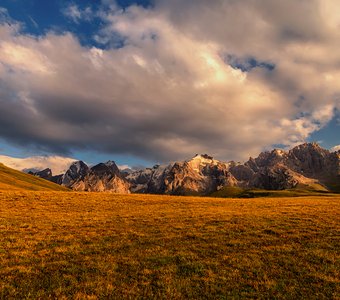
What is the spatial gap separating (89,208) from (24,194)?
21418 mm

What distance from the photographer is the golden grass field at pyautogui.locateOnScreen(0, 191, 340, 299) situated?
16484mm

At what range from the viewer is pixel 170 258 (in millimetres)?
22281

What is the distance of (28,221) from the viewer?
126ft

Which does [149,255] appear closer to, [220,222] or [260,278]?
[260,278]

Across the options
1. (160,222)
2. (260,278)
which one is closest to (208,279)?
(260,278)

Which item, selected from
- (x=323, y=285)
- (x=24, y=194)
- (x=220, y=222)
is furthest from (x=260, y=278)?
(x=24, y=194)

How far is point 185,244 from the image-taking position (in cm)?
2644

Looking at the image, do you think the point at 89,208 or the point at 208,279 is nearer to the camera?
the point at 208,279

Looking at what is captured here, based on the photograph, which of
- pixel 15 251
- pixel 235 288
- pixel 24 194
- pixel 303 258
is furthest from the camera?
pixel 24 194

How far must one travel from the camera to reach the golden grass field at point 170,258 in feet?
54.1

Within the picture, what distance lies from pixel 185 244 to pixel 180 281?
28.7 ft

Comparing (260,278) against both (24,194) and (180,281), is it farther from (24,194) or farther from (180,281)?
(24,194)

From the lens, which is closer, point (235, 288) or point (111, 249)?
point (235, 288)

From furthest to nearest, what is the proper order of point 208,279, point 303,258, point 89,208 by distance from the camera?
point 89,208 → point 303,258 → point 208,279
